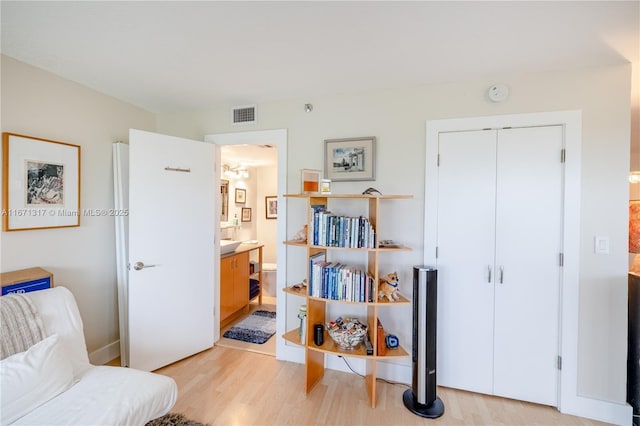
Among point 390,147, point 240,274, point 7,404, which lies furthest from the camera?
point 240,274

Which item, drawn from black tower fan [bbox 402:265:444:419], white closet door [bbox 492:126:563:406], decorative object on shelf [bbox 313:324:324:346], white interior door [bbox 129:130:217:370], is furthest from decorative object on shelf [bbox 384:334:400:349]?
white interior door [bbox 129:130:217:370]

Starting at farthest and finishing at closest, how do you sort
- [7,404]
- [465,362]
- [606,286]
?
[465,362], [606,286], [7,404]

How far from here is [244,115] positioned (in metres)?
2.58

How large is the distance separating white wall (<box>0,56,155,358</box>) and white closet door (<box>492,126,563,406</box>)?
3.23 metres

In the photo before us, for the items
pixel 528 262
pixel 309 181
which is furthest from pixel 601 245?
pixel 309 181

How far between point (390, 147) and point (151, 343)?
101 inches

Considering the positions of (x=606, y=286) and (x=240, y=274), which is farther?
(x=240, y=274)

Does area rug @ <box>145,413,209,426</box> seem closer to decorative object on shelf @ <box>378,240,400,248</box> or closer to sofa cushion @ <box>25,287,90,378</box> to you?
sofa cushion @ <box>25,287,90,378</box>

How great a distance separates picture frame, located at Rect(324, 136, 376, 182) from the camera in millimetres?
2242

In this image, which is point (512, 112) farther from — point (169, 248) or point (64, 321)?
point (64, 321)

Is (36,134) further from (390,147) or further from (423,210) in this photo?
(423,210)

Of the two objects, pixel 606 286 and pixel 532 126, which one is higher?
pixel 532 126

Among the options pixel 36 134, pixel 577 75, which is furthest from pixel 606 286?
pixel 36 134

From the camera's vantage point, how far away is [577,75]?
188cm
